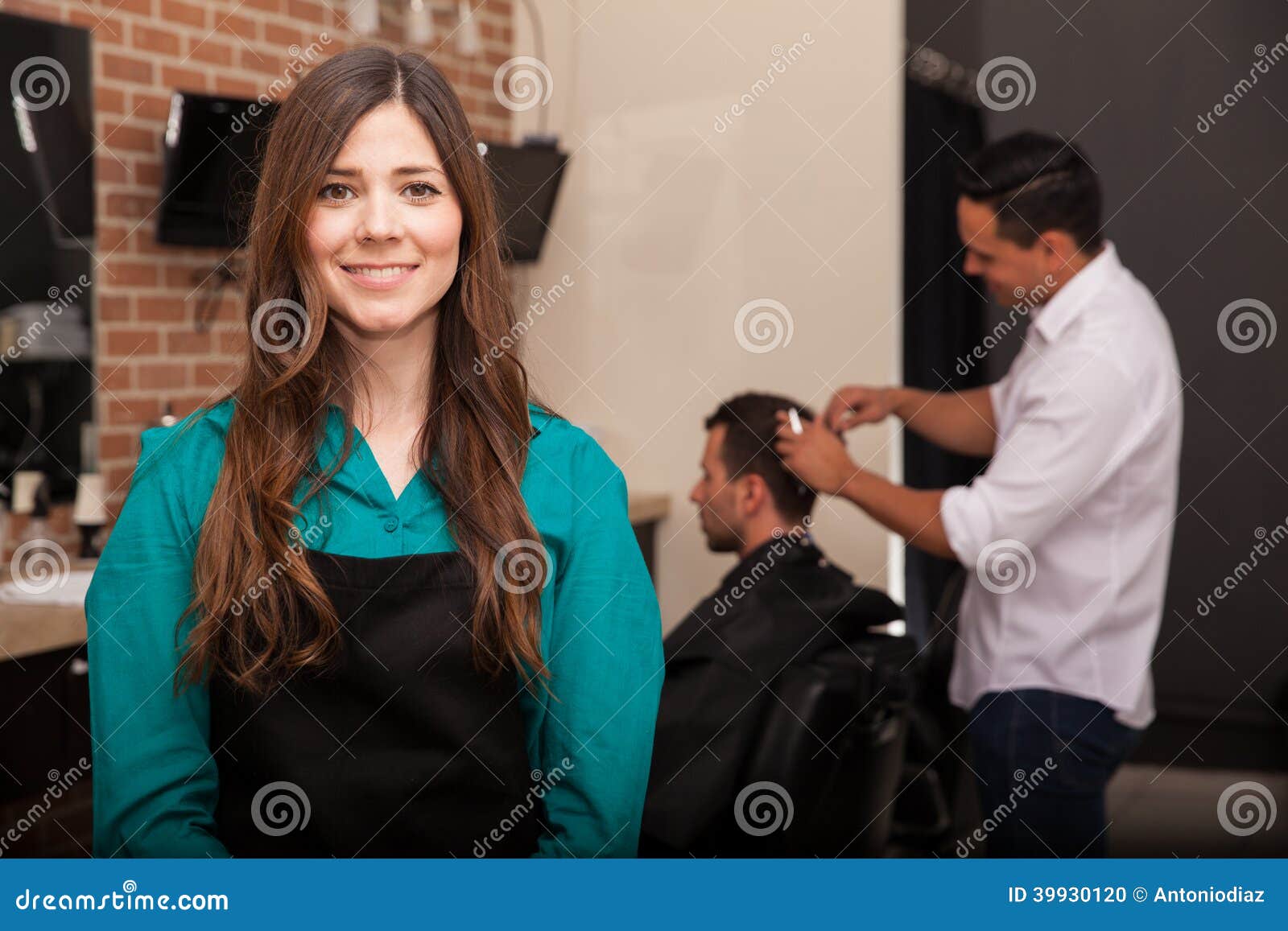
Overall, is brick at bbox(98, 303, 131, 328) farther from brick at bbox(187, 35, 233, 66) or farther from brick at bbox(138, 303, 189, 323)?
brick at bbox(187, 35, 233, 66)

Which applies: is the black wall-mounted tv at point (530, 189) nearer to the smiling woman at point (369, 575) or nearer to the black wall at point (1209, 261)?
the black wall at point (1209, 261)

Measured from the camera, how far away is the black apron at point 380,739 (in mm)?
1234

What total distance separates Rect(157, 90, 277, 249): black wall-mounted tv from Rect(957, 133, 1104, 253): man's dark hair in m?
1.74

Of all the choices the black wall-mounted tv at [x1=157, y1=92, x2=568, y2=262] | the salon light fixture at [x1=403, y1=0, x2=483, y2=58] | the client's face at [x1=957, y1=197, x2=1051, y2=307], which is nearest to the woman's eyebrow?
the client's face at [x1=957, y1=197, x2=1051, y2=307]

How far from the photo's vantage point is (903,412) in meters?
2.86

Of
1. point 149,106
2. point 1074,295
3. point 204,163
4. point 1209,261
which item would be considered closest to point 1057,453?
point 1074,295

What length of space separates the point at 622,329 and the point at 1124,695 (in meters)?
2.26

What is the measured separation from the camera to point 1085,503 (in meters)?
2.30

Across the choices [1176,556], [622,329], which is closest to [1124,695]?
[1176,556]

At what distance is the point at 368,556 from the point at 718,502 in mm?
1397

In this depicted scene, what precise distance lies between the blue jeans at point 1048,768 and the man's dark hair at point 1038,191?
913 millimetres

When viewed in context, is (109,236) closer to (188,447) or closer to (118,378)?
(118,378)

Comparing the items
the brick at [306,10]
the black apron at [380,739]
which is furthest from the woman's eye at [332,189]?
the brick at [306,10]

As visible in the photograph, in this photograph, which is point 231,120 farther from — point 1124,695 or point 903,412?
point 1124,695
